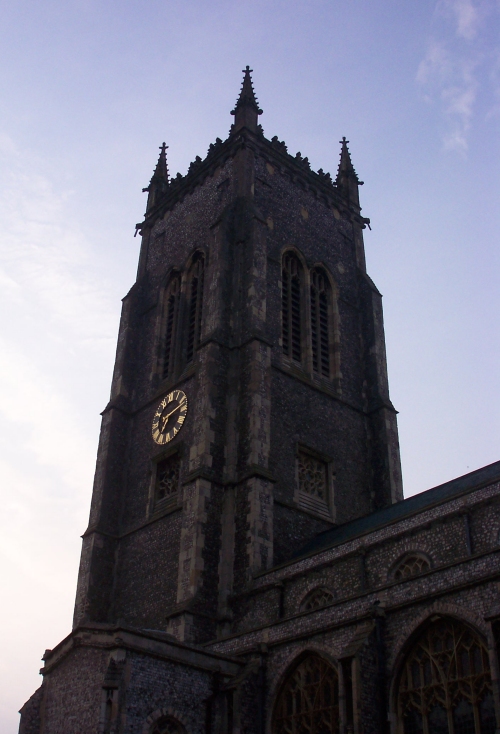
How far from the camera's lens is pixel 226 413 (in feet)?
94.8

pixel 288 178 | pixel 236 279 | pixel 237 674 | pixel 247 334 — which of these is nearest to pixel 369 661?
pixel 237 674

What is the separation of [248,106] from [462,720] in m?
29.1

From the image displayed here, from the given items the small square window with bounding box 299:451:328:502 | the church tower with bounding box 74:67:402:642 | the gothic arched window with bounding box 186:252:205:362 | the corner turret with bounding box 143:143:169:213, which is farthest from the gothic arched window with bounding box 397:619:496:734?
the corner turret with bounding box 143:143:169:213

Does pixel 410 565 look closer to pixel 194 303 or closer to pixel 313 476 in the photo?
pixel 313 476

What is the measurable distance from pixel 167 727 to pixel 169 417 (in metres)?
14.4

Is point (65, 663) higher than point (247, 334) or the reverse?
the reverse

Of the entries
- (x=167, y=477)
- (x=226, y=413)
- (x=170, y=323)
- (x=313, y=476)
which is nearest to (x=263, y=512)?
(x=226, y=413)

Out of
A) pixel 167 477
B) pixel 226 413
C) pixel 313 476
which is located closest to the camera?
pixel 226 413

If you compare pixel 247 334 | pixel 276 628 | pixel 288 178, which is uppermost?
pixel 288 178

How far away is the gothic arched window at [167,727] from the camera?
1804 cm

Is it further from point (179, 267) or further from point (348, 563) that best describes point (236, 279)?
point (348, 563)

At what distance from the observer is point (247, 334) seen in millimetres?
30156

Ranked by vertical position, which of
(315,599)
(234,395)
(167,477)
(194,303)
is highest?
(194,303)

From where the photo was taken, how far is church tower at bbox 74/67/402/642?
26.7 metres
